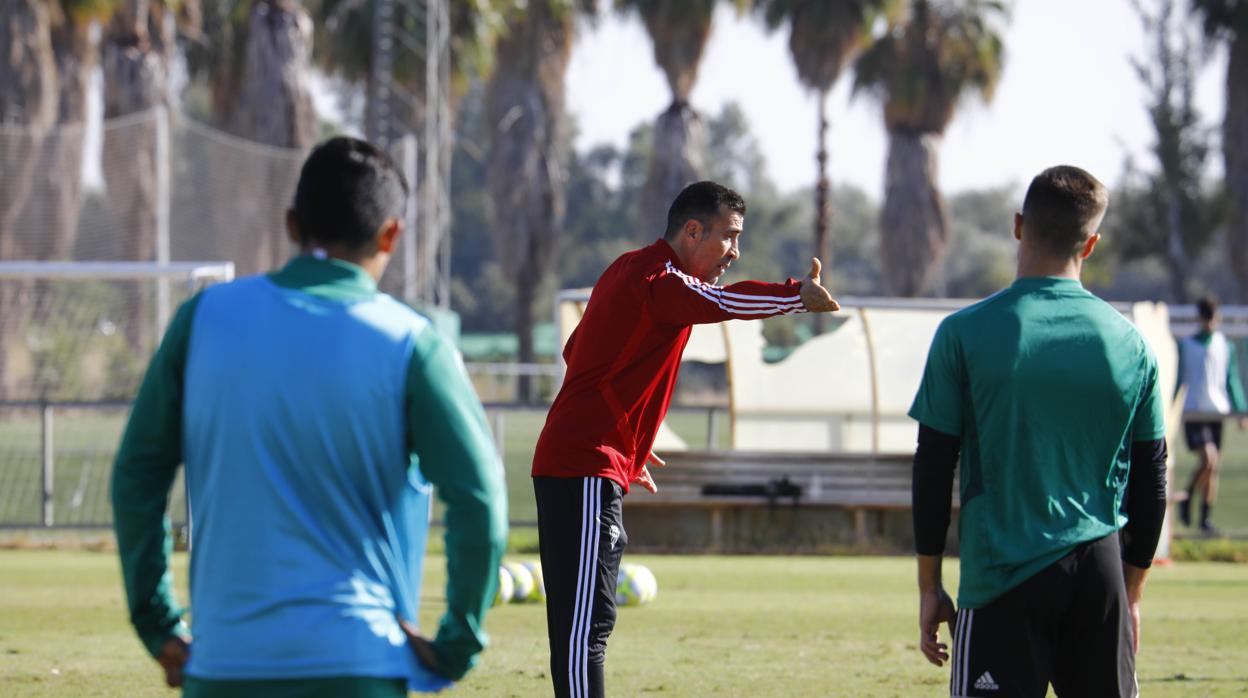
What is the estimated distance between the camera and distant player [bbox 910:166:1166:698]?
450 centimetres

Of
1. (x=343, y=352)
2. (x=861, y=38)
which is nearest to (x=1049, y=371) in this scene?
(x=343, y=352)

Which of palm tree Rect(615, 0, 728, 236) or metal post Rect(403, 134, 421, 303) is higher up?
palm tree Rect(615, 0, 728, 236)

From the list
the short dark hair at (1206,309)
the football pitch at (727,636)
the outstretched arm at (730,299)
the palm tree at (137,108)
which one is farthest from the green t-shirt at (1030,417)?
the palm tree at (137,108)

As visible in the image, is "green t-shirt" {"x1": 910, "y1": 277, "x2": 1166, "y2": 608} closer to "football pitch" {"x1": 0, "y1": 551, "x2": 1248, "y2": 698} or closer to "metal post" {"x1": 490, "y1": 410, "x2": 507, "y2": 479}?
"football pitch" {"x1": 0, "y1": 551, "x2": 1248, "y2": 698}

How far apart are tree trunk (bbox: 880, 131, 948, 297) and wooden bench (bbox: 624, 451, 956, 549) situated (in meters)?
28.0

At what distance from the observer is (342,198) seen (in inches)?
A: 142

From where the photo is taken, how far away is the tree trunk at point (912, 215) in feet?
141

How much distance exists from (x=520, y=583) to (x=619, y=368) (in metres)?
5.68

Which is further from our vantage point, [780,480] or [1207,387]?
[1207,387]

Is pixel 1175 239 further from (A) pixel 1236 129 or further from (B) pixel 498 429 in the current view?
(B) pixel 498 429

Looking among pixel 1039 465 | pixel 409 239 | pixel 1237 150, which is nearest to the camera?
pixel 1039 465

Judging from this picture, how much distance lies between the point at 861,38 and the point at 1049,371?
120 ft

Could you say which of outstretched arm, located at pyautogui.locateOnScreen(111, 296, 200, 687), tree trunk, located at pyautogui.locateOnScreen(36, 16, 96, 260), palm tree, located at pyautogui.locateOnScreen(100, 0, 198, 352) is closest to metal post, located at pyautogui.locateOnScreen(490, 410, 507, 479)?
palm tree, located at pyautogui.locateOnScreen(100, 0, 198, 352)

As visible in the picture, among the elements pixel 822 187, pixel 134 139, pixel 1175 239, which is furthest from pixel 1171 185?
pixel 134 139
